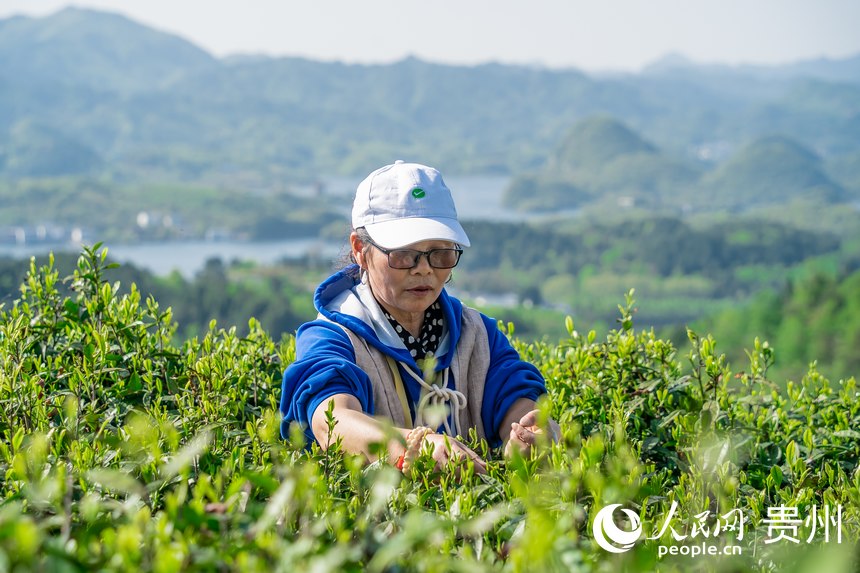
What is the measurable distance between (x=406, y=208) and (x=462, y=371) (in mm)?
631

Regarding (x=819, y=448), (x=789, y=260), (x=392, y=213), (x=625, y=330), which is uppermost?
(x=392, y=213)

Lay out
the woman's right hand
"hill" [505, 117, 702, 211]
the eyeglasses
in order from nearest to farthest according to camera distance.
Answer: the woman's right hand
the eyeglasses
"hill" [505, 117, 702, 211]

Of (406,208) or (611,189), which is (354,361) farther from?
(611,189)

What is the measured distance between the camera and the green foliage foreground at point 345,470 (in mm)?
1365

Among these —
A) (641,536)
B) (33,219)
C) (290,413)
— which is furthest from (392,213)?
(33,219)

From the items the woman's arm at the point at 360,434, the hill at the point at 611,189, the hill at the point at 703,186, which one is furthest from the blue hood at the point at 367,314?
the hill at the point at 703,186

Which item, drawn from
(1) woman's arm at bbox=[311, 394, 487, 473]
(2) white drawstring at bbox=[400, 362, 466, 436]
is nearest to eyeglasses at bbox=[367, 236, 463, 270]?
(2) white drawstring at bbox=[400, 362, 466, 436]

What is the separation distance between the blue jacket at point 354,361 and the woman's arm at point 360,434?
0.06 metres

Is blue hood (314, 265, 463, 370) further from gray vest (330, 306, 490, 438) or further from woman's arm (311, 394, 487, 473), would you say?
woman's arm (311, 394, 487, 473)

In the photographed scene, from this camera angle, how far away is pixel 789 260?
124688mm

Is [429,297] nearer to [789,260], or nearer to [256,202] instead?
[789,260]

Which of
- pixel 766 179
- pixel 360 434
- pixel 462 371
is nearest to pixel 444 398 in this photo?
pixel 462 371

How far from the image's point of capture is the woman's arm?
2.50 meters

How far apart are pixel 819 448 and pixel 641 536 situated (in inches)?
63.9
